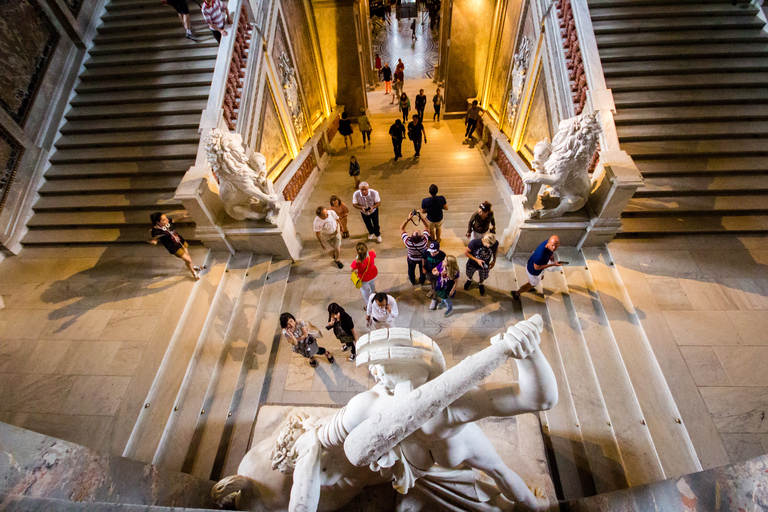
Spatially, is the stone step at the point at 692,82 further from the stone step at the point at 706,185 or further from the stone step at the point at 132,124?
the stone step at the point at 132,124

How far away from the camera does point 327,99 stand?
10422mm

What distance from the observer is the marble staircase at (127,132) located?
5984 millimetres

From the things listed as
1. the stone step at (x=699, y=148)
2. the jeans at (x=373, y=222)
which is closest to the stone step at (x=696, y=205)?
the stone step at (x=699, y=148)

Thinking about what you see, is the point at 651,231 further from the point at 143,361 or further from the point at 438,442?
the point at 143,361

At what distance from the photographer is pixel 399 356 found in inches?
68.9

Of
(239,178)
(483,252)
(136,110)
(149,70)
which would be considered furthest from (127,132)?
(483,252)

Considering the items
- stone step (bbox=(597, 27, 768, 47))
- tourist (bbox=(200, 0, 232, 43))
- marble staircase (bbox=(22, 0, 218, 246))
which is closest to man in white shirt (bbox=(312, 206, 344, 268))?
marble staircase (bbox=(22, 0, 218, 246))

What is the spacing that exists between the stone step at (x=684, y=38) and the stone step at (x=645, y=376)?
4.42 m

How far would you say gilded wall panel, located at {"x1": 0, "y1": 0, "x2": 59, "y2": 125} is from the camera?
5.87 meters

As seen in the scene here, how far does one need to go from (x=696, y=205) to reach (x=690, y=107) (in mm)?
1997

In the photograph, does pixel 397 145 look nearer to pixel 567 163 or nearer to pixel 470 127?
pixel 470 127

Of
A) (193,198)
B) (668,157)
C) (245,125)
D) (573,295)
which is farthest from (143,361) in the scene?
(668,157)

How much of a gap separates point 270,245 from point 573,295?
15.0 ft

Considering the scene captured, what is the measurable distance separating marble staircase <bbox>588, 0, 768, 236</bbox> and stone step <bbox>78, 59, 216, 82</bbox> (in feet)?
26.0
